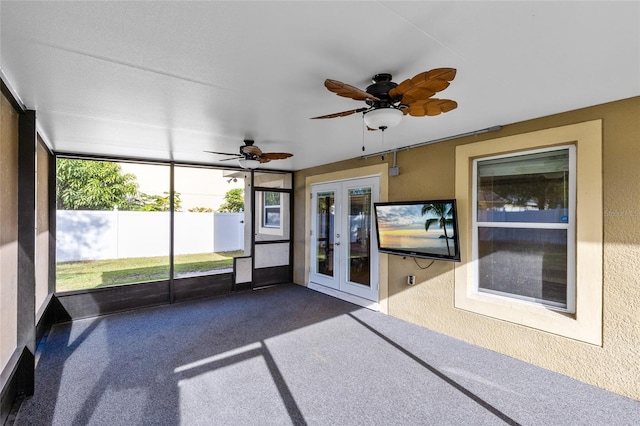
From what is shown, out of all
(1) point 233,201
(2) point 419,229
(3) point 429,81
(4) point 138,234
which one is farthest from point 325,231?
(3) point 429,81

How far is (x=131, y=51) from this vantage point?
1771mm

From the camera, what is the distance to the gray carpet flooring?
7.38ft

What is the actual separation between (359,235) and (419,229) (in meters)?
1.47

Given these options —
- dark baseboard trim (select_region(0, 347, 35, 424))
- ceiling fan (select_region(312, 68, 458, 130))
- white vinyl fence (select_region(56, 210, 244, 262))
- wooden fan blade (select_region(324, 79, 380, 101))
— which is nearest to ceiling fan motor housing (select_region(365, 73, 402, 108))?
ceiling fan (select_region(312, 68, 458, 130))

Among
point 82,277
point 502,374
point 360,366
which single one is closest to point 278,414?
point 360,366

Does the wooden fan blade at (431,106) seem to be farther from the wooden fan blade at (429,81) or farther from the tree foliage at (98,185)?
the tree foliage at (98,185)

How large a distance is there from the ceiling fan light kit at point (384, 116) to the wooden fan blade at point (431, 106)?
12 centimetres

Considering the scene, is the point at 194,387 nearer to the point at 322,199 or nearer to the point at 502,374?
the point at 502,374

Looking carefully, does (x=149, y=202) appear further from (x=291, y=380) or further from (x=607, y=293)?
(x=607, y=293)

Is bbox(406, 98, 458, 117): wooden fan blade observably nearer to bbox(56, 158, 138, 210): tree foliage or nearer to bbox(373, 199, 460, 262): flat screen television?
bbox(373, 199, 460, 262): flat screen television

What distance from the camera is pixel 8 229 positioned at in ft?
7.83

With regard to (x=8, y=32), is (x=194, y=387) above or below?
below

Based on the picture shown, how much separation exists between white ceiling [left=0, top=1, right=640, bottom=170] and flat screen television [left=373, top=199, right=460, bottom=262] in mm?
1103

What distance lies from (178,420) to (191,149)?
3.44 m
